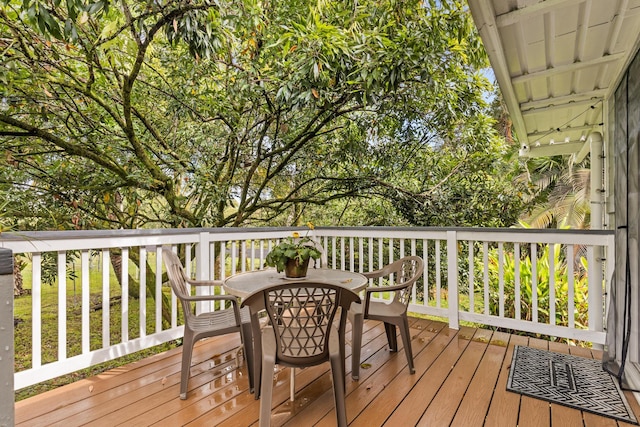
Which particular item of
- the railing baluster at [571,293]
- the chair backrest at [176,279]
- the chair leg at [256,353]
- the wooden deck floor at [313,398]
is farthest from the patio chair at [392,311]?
the railing baluster at [571,293]

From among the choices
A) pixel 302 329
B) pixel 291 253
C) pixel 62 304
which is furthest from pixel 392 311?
pixel 62 304

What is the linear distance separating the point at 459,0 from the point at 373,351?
11.8ft

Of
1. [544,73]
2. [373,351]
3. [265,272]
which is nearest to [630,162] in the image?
[544,73]

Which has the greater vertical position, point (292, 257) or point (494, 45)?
point (494, 45)

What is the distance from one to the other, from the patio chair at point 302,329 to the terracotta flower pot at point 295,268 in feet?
1.82

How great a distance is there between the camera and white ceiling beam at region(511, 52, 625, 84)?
8.59ft

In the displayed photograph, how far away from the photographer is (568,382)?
246 centimetres

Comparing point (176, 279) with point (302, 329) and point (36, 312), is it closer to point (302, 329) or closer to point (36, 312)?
point (36, 312)

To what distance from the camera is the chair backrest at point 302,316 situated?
182 centimetres

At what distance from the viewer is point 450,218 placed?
552cm

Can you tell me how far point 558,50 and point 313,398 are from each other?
314 centimetres

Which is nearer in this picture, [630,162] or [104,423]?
[104,423]

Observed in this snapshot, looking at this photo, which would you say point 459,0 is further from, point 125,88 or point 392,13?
point 125,88

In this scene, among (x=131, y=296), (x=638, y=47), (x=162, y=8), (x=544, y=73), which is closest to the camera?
(x=638, y=47)
